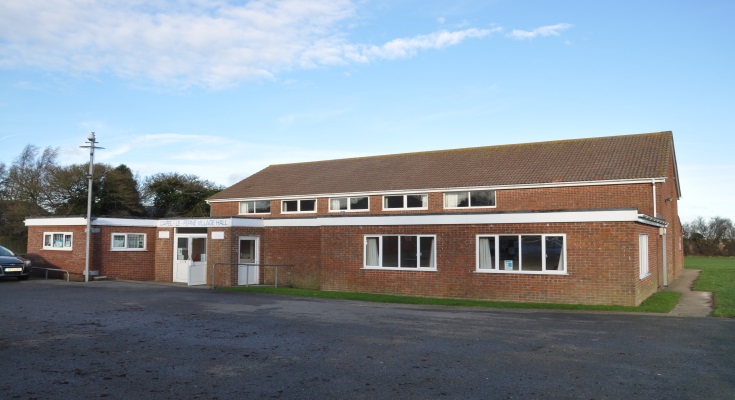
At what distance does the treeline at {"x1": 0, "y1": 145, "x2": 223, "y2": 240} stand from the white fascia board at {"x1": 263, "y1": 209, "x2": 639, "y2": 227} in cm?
2948

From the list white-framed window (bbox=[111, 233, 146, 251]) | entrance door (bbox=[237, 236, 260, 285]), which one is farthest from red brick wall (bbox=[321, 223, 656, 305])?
white-framed window (bbox=[111, 233, 146, 251])

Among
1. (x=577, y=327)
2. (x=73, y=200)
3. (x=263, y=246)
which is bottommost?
(x=577, y=327)

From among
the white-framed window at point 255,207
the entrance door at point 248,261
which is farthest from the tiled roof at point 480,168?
the entrance door at point 248,261

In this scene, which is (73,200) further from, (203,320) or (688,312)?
(688,312)

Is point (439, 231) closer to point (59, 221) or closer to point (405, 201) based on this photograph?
point (405, 201)

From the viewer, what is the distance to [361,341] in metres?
10.2

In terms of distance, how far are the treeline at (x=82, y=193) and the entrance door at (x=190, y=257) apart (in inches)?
852

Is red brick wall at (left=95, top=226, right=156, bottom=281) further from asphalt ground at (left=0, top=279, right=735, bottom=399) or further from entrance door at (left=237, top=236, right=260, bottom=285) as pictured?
asphalt ground at (left=0, top=279, right=735, bottom=399)

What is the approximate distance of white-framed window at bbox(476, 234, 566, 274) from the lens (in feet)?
55.4

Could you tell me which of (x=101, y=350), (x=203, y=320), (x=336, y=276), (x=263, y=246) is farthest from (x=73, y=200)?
(x=101, y=350)

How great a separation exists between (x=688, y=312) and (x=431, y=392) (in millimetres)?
10709

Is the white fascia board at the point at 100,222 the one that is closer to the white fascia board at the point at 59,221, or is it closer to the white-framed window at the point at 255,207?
the white fascia board at the point at 59,221

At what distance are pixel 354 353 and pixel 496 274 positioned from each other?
9527mm

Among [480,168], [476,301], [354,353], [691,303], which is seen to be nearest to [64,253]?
[476,301]
